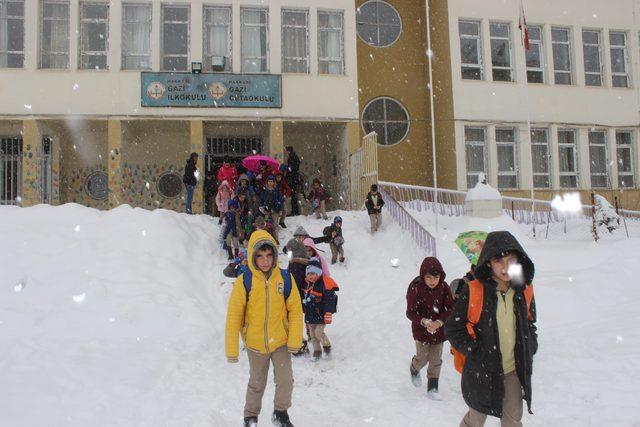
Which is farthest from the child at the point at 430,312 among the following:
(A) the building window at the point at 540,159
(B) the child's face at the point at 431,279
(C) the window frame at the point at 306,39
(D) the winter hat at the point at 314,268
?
(A) the building window at the point at 540,159

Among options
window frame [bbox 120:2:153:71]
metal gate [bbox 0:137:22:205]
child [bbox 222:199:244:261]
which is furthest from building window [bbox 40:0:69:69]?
child [bbox 222:199:244:261]

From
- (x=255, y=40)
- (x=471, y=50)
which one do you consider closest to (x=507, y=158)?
(x=471, y=50)

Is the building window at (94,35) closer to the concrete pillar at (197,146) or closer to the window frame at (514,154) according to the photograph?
the concrete pillar at (197,146)

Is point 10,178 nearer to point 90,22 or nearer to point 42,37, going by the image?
point 42,37

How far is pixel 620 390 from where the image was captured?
5102mm

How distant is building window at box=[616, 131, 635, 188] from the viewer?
19875mm

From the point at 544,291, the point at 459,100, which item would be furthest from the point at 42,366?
the point at 459,100

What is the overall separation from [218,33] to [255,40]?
3.91 feet

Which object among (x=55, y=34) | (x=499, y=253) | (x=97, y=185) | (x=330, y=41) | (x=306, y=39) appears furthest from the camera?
(x=97, y=185)

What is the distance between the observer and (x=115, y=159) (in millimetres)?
16312

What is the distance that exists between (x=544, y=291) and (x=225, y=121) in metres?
11.5

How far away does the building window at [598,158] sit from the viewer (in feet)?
64.8

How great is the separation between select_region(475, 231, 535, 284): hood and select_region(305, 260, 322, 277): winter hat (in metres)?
3.88

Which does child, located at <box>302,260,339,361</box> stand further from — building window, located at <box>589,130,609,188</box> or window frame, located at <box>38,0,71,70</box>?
building window, located at <box>589,130,609,188</box>
